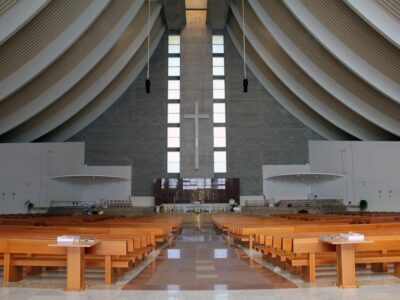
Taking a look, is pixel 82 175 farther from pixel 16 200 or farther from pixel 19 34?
pixel 19 34

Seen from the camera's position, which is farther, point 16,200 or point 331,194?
point 331,194

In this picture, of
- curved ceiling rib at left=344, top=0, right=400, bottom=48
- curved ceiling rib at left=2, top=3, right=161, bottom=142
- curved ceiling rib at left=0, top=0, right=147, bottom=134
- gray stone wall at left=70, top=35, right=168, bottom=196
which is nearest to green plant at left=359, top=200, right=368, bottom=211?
curved ceiling rib at left=344, top=0, right=400, bottom=48

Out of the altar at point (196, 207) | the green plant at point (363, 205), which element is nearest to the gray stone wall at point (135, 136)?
the altar at point (196, 207)

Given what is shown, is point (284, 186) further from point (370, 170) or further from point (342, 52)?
point (342, 52)

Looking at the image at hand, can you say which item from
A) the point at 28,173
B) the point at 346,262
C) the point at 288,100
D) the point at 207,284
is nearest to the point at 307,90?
the point at 288,100

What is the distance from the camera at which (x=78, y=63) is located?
17.7 meters

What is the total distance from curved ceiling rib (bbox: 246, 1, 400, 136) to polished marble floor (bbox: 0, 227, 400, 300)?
42.8 feet

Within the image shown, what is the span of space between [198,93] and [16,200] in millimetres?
10822

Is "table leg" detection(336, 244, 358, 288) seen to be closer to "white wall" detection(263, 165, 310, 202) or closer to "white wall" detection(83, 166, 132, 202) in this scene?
"white wall" detection(263, 165, 310, 202)

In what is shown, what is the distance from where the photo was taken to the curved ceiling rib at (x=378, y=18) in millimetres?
12250

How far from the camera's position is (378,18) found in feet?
40.7

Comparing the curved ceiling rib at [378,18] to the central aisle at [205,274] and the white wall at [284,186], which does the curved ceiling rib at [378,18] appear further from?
the white wall at [284,186]

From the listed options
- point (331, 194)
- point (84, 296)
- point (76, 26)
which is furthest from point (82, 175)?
point (84, 296)

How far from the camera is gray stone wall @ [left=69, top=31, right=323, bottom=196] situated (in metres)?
23.4
